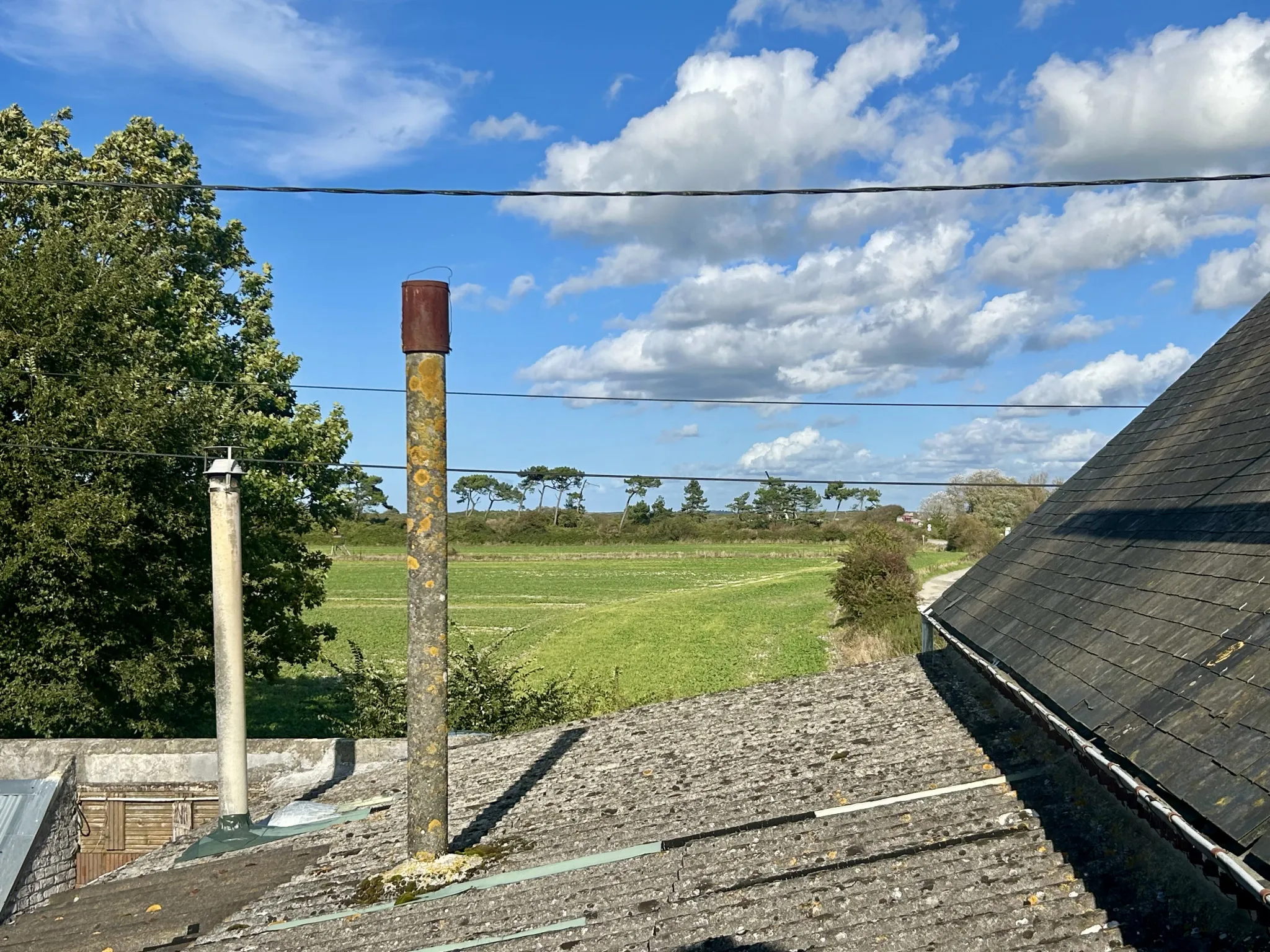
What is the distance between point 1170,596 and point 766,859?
3.11 metres

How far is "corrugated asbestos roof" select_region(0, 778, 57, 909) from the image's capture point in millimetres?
11672

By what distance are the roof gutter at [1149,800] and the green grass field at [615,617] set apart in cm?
1513

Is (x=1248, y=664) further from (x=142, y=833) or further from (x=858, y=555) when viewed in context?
(x=858, y=555)

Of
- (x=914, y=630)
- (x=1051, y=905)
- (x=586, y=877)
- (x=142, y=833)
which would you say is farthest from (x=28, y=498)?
(x=914, y=630)

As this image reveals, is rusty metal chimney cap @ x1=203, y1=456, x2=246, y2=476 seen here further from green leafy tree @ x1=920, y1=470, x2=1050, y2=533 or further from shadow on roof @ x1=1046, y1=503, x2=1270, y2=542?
green leafy tree @ x1=920, y1=470, x2=1050, y2=533

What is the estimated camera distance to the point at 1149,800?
454 cm

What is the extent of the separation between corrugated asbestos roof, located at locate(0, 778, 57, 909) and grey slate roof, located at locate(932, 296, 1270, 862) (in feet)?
35.6

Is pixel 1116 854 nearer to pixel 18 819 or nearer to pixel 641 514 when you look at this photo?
pixel 18 819

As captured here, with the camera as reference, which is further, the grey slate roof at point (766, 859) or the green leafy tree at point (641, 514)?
the green leafy tree at point (641, 514)

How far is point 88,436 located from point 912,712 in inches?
557

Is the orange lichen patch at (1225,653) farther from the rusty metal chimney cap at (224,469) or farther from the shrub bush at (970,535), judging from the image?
the shrub bush at (970,535)

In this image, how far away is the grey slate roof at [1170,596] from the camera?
459cm

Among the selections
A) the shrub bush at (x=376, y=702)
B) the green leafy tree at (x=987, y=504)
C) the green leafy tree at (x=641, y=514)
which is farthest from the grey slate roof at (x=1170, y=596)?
the green leafy tree at (x=641, y=514)

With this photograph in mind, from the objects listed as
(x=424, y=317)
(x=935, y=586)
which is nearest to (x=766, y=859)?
(x=424, y=317)
